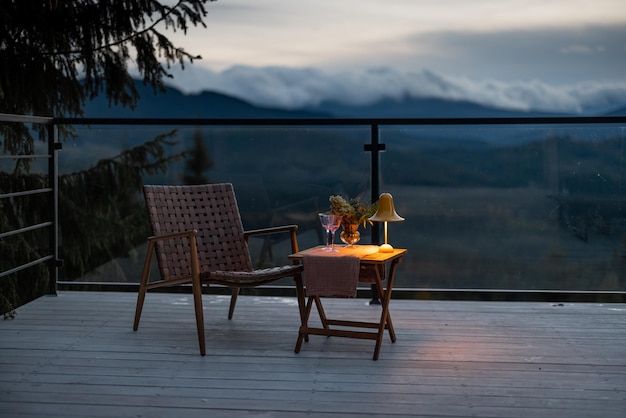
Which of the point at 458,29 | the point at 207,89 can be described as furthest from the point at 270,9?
the point at 458,29

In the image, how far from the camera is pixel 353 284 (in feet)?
12.4

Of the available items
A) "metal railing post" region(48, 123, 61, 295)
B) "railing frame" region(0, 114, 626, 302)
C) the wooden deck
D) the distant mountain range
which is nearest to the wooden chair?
the wooden deck

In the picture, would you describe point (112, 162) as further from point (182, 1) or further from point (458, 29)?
point (458, 29)

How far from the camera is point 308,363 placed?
367 cm

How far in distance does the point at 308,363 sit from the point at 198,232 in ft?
3.75

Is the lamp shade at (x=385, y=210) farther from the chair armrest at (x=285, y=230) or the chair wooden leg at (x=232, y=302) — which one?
the chair wooden leg at (x=232, y=302)

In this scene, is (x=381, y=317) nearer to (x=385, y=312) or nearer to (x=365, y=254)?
(x=385, y=312)

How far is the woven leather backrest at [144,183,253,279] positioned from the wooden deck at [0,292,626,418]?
332mm

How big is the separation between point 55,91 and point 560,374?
21.2 feet

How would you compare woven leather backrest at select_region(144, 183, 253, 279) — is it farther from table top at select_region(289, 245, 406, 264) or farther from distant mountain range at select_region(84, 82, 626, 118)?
distant mountain range at select_region(84, 82, 626, 118)

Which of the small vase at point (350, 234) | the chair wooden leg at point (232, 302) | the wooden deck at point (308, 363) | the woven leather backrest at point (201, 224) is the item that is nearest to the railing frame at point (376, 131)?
the wooden deck at point (308, 363)

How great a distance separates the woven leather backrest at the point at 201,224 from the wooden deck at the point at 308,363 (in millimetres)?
332

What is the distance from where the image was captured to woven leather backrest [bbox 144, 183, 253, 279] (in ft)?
14.3

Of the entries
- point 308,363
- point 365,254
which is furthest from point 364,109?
point 308,363
